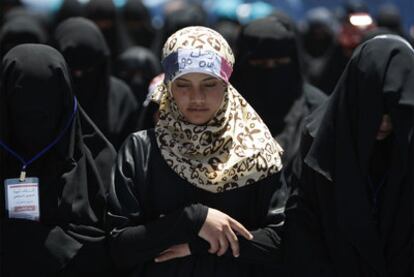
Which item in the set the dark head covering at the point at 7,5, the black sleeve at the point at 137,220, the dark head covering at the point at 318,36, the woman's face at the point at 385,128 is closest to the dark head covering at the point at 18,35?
the dark head covering at the point at 7,5

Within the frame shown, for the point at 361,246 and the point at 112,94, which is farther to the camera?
the point at 112,94

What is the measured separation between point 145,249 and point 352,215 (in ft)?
2.61

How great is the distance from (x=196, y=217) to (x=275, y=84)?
A: 185cm

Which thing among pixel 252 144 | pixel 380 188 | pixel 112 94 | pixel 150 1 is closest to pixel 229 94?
pixel 252 144

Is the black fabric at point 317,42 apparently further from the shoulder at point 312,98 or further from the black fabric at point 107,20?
the shoulder at point 312,98

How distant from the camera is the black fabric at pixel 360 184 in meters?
3.09

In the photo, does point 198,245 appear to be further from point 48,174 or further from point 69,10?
point 69,10

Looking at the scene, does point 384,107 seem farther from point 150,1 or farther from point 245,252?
point 150,1

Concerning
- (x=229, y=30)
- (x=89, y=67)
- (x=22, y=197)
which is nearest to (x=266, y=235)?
(x=22, y=197)

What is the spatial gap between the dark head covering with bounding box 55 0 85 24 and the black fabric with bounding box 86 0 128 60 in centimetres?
24

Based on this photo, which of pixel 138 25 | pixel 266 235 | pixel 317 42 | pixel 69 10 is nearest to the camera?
pixel 266 235

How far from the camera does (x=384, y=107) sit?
3100mm

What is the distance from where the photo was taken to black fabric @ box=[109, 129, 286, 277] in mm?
3070

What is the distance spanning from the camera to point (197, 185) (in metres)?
3.13
